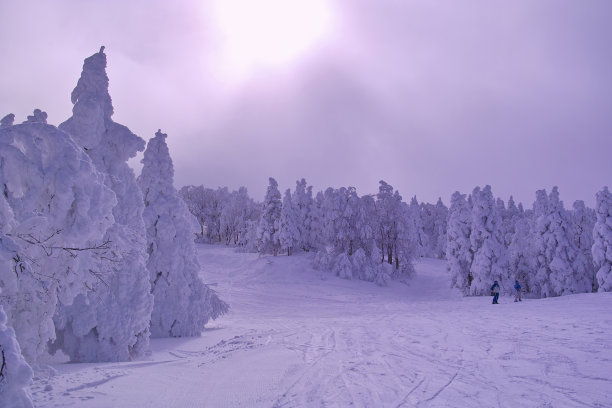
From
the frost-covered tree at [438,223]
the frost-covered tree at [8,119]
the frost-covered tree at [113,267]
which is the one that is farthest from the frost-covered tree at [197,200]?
the frost-covered tree at [8,119]

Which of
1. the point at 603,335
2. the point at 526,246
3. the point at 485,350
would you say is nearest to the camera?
the point at 485,350

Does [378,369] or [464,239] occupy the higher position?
[464,239]

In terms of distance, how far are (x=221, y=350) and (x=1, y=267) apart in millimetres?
8249

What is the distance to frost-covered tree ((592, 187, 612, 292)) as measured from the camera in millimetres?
30062

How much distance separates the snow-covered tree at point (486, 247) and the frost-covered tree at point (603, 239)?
317 inches

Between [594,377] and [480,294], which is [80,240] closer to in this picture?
[594,377]

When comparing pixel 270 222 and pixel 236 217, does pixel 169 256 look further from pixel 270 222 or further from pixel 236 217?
pixel 236 217

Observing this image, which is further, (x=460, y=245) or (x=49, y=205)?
(x=460, y=245)

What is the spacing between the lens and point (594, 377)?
6.85 m

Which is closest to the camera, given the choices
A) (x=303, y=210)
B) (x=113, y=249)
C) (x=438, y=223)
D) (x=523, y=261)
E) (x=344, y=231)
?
(x=113, y=249)

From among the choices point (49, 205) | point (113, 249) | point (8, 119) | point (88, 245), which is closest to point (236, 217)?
point (8, 119)

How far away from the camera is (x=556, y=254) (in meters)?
37.6

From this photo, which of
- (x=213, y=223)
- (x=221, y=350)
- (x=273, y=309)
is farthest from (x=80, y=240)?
(x=213, y=223)

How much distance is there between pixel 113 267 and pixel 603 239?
3454 centimetres
